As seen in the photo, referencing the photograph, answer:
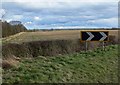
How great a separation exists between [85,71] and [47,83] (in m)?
2.33

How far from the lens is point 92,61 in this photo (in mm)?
13664

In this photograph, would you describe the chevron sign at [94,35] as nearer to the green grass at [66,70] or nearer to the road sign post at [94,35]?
the road sign post at [94,35]

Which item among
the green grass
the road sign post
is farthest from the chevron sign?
the green grass

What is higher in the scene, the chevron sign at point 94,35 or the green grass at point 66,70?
the chevron sign at point 94,35

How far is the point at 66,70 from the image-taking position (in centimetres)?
1152

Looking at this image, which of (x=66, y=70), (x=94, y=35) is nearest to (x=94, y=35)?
(x=94, y=35)

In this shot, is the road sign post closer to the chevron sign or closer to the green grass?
the chevron sign

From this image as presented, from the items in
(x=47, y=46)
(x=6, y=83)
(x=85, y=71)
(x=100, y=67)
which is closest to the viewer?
(x=6, y=83)

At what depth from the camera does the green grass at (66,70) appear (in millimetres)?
10310

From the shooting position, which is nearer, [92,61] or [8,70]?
[8,70]

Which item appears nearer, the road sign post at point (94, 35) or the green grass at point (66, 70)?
the green grass at point (66, 70)

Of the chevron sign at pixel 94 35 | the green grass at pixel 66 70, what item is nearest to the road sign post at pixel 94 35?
the chevron sign at pixel 94 35

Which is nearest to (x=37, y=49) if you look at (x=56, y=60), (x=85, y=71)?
(x=56, y=60)

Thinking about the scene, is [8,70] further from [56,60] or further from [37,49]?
[37,49]
